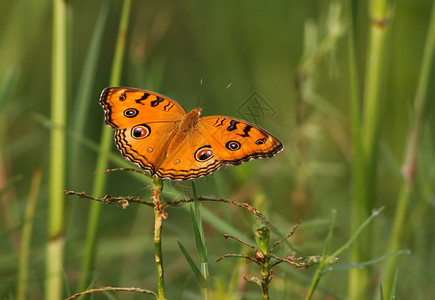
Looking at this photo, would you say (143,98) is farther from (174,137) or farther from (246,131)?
(246,131)

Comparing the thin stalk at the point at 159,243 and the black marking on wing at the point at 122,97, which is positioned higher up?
the black marking on wing at the point at 122,97

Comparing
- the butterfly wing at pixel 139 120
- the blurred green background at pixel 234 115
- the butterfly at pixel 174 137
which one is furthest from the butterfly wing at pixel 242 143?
the blurred green background at pixel 234 115

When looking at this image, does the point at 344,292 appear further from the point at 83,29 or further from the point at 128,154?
the point at 83,29

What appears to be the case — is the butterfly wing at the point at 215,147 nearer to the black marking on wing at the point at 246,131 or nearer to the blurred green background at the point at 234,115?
the black marking on wing at the point at 246,131

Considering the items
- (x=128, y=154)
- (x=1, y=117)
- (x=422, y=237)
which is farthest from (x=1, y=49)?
(x=422, y=237)

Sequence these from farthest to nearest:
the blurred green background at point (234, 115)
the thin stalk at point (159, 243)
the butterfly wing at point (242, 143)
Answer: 1. the blurred green background at point (234, 115)
2. the butterfly wing at point (242, 143)
3. the thin stalk at point (159, 243)

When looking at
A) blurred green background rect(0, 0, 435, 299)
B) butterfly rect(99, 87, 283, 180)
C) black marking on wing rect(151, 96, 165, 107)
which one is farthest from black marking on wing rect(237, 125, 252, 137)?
blurred green background rect(0, 0, 435, 299)
